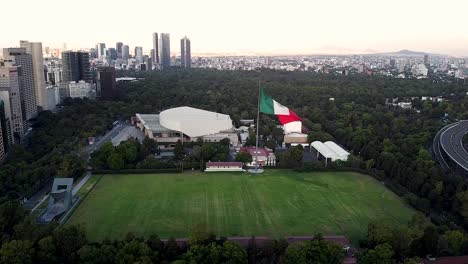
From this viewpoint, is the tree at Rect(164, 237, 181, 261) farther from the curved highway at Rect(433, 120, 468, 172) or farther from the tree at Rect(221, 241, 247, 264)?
the curved highway at Rect(433, 120, 468, 172)

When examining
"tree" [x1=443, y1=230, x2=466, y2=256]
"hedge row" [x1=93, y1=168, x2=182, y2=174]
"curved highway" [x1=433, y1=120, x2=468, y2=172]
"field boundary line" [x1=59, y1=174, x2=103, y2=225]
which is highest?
"curved highway" [x1=433, y1=120, x2=468, y2=172]

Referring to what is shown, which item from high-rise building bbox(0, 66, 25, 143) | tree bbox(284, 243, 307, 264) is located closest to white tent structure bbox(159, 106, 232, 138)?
high-rise building bbox(0, 66, 25, 143)

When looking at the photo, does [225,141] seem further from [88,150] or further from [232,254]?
[232,254]

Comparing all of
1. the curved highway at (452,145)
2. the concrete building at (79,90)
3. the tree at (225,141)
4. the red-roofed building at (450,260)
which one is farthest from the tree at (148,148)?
the concrete building at (79,90)

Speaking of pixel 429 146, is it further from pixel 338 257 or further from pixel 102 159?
pixel 102 159

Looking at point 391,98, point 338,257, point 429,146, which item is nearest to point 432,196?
point 338,257

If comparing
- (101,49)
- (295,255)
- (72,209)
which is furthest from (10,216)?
(101,49)

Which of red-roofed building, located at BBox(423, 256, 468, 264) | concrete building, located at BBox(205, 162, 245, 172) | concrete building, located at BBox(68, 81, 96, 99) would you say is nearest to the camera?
red-roofed building, located at BBox(423, 256, 468, 264)
